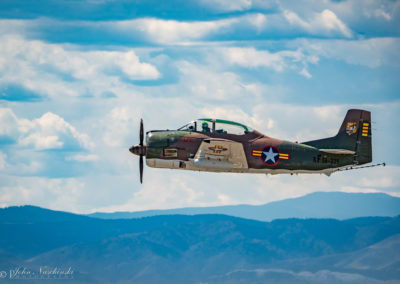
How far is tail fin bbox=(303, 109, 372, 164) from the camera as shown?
55.0 m

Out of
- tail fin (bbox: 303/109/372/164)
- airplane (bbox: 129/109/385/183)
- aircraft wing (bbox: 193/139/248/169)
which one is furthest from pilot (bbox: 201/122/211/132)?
tail fin (bbox: 303/109/372/164)

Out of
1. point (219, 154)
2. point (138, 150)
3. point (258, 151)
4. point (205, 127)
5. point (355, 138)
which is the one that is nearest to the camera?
point (219, 154)

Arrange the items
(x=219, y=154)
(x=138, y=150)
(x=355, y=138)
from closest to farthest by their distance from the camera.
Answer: (x=219, y=154), (x=138, y=150), (x=355, y=138)

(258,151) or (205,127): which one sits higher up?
(205,127)

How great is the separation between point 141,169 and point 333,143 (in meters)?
14.0

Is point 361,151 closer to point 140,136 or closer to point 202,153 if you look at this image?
point 202,153

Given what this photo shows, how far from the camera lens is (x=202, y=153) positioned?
5112cm

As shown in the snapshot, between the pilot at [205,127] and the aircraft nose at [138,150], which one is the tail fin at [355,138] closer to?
the pilot at [205,127]

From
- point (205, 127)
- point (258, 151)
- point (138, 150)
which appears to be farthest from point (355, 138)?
point (138, 150)

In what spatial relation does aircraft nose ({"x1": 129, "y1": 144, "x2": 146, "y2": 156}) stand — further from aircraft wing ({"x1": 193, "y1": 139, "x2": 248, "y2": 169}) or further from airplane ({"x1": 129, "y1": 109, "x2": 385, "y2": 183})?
aircraft wing ({"x1": 193, "y1": 139, "x2": 248, "y2": 169})

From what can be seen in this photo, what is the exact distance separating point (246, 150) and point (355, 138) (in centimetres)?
860

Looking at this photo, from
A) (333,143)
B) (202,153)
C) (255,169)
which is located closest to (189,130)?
(202,153)

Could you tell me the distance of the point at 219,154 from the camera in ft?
168

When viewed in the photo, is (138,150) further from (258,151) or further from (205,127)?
(258,151)
